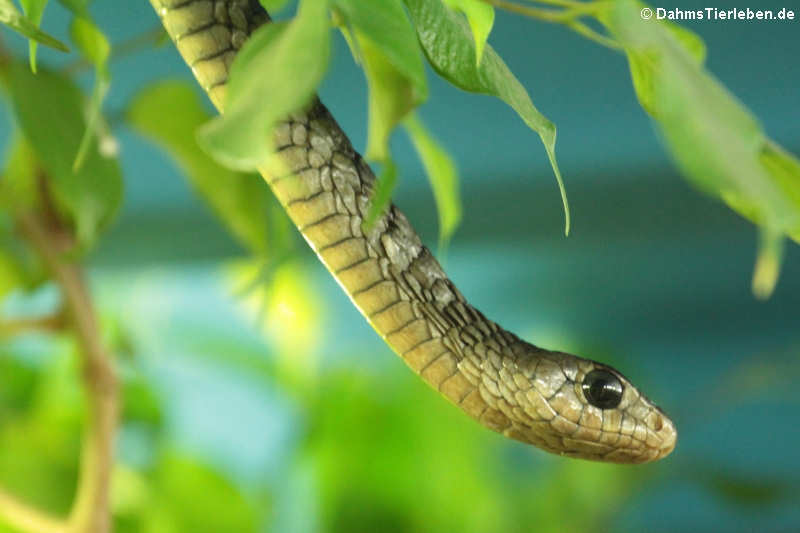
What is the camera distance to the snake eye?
0.50 metres

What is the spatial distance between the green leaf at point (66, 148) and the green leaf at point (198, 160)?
5.0 inches

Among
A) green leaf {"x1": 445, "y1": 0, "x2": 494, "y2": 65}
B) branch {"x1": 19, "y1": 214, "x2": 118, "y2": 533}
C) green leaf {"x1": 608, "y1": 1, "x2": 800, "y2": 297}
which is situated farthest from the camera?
branch {"x1": 19, "y1": 214, "x2": 118, "y2": 533}

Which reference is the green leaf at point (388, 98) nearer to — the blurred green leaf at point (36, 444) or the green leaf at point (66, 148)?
the green leaf at point (66, 148)

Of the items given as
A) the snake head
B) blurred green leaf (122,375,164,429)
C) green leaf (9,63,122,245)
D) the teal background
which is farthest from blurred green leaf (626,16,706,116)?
blurred green leaf (122,375,164,429)

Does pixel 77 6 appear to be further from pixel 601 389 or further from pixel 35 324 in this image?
pixel 35 324

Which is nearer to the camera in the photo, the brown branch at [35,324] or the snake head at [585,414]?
the snake head at [585,414]

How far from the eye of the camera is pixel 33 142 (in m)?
0.53

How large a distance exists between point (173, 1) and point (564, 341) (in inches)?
67.8

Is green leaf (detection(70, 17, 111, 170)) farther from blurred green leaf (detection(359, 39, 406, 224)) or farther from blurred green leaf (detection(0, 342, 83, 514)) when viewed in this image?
Answer: blurred green leaf (detection(0, 342, 83, 514))

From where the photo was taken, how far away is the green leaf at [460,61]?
0.36 m

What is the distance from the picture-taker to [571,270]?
2.12 m

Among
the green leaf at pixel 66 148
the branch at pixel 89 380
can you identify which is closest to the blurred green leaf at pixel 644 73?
the green leaf at pixel 66 148

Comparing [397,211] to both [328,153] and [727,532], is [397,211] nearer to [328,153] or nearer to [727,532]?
[328,153]

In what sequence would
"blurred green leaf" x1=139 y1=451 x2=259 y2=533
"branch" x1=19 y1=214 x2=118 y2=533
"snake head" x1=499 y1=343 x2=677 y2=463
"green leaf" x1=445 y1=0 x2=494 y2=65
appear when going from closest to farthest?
1. "green leaf" x1=445 y1=0 x2=494 y2=65
2. "snake head" x1=499 y1=343 x2=677 y2=463
3. "branch" x1=19 y1=214 x2=118 y2=533
4. "blurred green leaf" x1=139 y1=451 x2=259 y2=533
